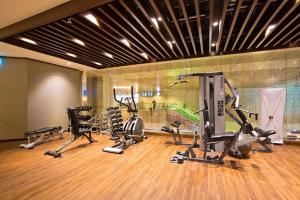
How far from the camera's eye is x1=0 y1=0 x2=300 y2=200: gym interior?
287 cm

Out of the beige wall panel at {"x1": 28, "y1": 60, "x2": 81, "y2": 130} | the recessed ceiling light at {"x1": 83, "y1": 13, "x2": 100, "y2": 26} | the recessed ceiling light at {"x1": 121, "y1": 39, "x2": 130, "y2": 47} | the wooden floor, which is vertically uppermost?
the recessed ceiling light at {"x1": 121, "y1": 39, "x2": 130, "y2": 47}

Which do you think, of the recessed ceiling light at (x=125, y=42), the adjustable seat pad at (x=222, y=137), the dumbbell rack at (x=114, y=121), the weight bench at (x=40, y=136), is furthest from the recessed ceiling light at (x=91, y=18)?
the weight bench at (x=40, y=136)

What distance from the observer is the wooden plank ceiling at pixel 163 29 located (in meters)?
3.10

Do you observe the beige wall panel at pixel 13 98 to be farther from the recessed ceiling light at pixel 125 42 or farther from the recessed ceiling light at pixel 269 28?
the recessed ceiling light at pixel 269 28

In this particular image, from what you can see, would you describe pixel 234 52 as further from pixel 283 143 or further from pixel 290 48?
pixel 283 143

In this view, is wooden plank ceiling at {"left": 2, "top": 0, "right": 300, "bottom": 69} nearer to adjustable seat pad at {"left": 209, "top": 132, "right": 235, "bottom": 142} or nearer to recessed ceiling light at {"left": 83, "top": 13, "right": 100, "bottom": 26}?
recessed ceiling light at {"left": 83, "top": 13, "right": 100, "bottom": 26}

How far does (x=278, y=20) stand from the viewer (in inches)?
138

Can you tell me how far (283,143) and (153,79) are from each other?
5119 millimetres

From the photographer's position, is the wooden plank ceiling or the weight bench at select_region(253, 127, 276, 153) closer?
the wooden plank ceiling

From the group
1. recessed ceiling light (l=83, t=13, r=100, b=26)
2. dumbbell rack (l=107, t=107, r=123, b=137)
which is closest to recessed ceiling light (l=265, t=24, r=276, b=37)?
recessed ceiling light (l=83, t=13, r=100, b=26)

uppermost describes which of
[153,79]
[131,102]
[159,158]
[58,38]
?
[58,38]

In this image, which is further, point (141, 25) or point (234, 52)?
point (234, 52)

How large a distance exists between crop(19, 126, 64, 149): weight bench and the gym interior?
42 mm

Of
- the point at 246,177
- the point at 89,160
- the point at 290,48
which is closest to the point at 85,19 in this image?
the point at 89,160
